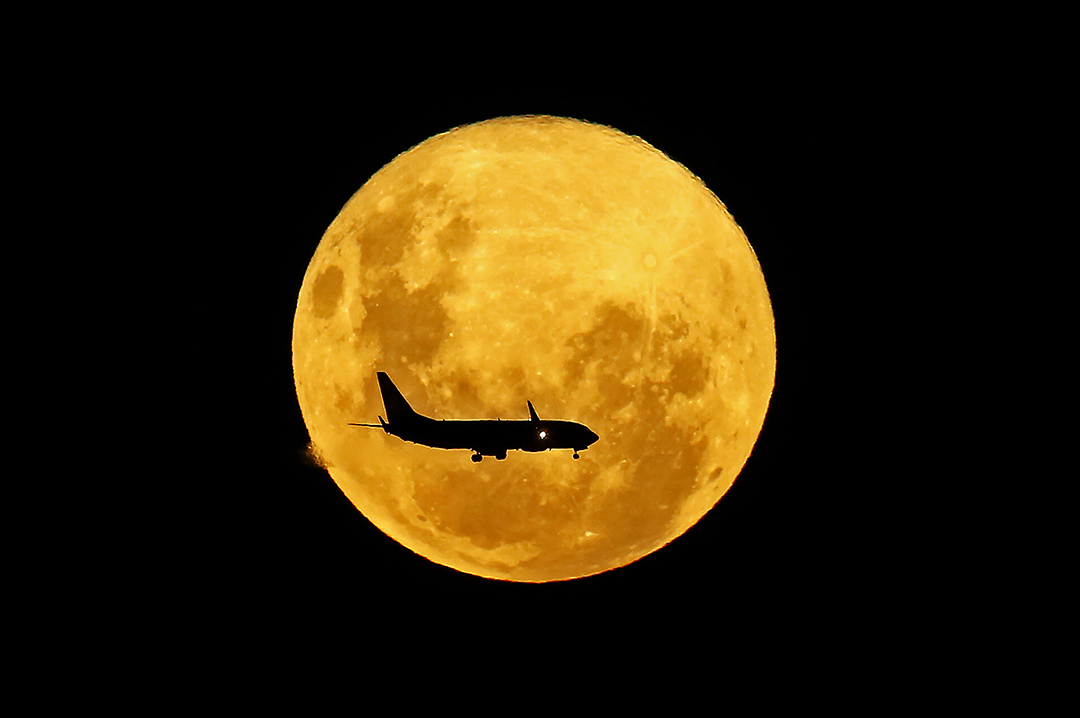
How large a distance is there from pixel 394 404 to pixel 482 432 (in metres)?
0.74

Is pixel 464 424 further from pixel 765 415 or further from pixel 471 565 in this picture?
pixel 765 415

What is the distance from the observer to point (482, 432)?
5.47m

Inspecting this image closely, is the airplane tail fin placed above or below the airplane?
above

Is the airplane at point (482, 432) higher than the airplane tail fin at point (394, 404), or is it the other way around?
the airplane tail fin at point (394, 404)

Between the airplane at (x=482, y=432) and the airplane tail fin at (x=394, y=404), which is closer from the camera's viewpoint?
the airplane at (x=482, y=432)

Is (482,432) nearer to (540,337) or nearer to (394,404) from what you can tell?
(394,404)

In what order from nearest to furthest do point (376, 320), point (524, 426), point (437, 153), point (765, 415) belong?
point (524, 426) < point (376, 320) < point (437, 153) < point (765, 415)

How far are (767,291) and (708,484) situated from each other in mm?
1898

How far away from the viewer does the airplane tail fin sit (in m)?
5.59

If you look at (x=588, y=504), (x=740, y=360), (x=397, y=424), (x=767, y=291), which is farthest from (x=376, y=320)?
(x=767, y=291)

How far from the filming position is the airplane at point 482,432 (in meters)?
5.43

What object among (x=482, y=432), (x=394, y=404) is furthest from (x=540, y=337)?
(x=394, y=404)

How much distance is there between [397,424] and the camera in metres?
5.64

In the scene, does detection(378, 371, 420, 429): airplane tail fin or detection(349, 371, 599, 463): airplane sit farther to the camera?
detection(378, 371, 420, 429): airplane tail fin
